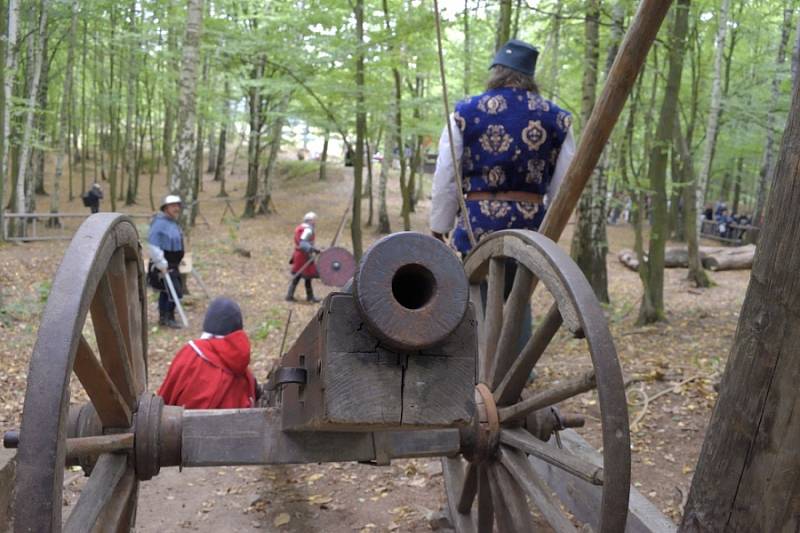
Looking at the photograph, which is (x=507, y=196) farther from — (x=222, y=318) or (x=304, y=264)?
(x=304, y=264)

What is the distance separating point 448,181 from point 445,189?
51 mm

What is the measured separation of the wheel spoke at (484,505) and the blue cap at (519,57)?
92.1 inches

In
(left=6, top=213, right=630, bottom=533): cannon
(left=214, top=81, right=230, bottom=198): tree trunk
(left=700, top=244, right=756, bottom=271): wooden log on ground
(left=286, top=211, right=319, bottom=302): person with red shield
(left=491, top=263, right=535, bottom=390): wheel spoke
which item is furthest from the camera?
(left=214, top=81, right=230, bottom=198): tree trunk

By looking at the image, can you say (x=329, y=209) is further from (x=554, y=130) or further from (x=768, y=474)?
(x=768, y=474)

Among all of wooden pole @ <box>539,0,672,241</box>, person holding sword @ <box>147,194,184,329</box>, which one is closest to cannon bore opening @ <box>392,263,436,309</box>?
wooden pole @ <box>539,0,672,241</box>

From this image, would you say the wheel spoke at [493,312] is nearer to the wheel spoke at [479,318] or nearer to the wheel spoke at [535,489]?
the wheel spoke at [479,318]

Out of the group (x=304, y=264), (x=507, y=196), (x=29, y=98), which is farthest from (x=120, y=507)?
(x=29, y=98)

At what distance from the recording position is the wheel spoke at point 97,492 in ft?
7.01

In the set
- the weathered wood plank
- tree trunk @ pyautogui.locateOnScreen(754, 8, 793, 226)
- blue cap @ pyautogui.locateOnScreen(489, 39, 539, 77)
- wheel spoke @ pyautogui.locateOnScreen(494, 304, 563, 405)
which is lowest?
the weathered wood plank

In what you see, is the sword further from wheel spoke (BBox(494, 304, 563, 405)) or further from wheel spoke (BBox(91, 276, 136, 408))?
wheel spoke (BBox(494, 304, 563, 405))

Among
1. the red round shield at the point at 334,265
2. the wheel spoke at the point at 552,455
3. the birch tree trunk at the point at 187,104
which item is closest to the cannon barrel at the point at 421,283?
the wheel spoke at the point at 552,455

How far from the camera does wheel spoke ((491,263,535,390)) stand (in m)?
2.89

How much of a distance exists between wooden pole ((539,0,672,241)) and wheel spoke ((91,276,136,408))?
1.93 metres

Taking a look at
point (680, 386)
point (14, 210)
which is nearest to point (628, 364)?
point (680, 386)
